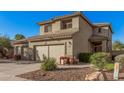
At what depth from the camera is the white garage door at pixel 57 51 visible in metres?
15.8

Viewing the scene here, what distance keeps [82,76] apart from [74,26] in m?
10.3

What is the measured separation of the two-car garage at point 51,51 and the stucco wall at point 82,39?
1.39 metres

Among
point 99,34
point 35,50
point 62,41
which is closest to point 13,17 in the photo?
point 35,50

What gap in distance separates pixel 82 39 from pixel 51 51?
13.6 feet

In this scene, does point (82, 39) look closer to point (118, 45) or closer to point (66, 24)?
point (66, 24)

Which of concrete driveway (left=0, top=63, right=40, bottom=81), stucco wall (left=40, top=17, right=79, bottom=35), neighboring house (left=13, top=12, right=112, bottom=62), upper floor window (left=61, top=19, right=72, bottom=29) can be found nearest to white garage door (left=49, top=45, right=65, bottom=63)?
neighboring house (left=13, top=12, right=112, bottom=62)

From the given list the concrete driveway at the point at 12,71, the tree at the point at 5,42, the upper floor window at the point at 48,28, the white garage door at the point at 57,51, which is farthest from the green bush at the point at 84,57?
the tree at the point at 5,42

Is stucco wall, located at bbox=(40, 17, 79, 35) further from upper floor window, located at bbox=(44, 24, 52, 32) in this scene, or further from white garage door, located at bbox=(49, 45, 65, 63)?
white garage door, located at bbox=(49, 45, 65, 63)

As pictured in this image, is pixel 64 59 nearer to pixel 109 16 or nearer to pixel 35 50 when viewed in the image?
pixel 35 50

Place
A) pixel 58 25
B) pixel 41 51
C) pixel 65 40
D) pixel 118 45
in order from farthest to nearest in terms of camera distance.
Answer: pixel 118 45, pixel 58 25, pixel 41 51, pixel 65 40

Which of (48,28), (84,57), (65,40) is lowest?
(84,57)

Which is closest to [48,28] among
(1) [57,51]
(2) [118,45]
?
Result: (1) [57,51]

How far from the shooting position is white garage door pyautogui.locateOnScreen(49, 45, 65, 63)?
15825 millimetres

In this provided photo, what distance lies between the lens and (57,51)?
1612cm
